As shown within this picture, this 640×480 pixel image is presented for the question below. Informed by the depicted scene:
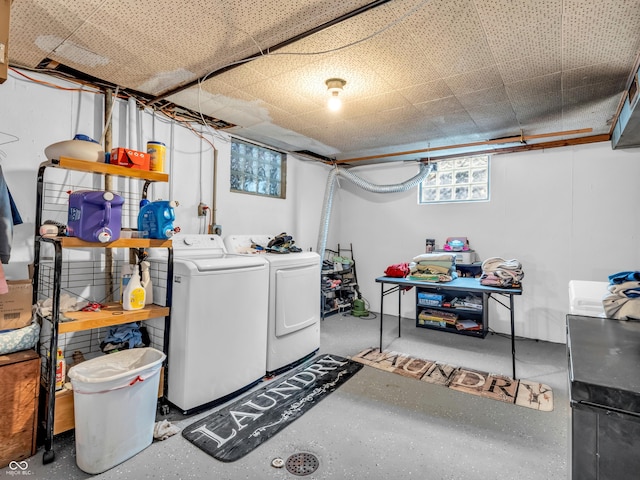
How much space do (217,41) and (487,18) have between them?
1.50 metres

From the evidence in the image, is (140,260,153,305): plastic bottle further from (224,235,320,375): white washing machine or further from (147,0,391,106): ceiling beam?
(147,0,391,106): ceiling beam

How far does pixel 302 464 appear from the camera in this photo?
1.77 m

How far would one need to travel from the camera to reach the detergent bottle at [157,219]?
211 centimetres

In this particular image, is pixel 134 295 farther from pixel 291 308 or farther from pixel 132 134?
pixel 132 134

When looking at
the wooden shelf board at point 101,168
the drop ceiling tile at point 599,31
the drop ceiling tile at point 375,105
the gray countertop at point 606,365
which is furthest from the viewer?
the drop ceiling tile at point 375,105

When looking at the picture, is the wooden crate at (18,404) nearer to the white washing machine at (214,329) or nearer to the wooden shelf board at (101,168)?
the white washing machine at (214,329)

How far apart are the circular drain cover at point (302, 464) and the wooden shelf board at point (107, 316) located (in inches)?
46.7

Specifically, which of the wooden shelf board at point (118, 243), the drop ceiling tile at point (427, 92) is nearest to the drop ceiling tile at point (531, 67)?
the drop ceiling tile at point (427, 92)

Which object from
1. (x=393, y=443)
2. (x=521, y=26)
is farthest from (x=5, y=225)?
(x=521, y=26)

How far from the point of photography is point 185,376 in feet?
A: 7.07

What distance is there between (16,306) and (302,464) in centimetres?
184

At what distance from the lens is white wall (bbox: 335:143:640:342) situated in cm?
347

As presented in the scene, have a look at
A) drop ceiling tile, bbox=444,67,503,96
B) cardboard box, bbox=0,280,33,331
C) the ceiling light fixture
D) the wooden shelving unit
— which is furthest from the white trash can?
drop ceiling tile, bbox=444,67,503,96

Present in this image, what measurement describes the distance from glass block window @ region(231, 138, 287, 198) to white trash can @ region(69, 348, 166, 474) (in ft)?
7.70
